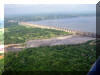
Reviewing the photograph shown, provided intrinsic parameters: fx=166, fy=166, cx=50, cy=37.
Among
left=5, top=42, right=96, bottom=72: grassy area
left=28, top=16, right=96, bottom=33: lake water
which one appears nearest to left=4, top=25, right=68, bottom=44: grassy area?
left=28, top=16, right=96, bottom=33: lake water

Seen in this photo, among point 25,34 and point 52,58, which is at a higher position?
point 25,34

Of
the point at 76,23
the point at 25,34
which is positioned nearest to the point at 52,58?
the point at 25,34

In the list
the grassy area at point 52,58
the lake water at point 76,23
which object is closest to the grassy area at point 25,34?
the lake water at point 76,23

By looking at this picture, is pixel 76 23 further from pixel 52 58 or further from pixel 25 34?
pixel 25 34

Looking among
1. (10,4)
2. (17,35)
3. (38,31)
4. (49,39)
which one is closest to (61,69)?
(49,39)

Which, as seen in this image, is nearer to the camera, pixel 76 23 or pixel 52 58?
pixel 52 58

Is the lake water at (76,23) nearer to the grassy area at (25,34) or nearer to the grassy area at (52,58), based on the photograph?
the grassy area at (25,34)

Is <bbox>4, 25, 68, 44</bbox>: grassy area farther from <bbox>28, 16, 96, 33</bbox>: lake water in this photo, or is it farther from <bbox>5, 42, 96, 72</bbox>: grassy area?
<bbox>5, 42, 96, 72</bbox>: grassy area
